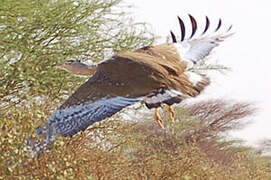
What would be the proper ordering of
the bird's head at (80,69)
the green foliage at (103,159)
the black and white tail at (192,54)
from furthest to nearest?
the bird's head at (80,69) → the black and white tail at (192,54) → the green foliage at (103,159)

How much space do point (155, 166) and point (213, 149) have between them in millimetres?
8041

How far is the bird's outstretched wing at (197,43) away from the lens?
479 cm

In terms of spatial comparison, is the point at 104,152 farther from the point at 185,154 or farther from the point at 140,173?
the point at 185,154

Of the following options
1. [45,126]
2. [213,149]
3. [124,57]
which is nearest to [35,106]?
[45,126]

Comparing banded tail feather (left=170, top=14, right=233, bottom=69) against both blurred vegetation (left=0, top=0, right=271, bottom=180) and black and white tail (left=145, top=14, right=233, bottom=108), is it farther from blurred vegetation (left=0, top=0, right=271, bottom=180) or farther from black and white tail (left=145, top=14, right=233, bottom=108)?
blurred vegetation (left=0, top=0, right=271, bottom=180)

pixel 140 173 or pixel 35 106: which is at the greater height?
pixel 35 106

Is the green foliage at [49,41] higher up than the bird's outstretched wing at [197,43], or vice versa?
the bird's outstretched wing at [197,43]

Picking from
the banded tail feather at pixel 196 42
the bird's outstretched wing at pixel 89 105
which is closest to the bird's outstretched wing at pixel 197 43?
the banded tail feather at pixel 196 42

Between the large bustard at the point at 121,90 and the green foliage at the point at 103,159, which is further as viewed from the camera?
the large bustard at the point at 121,90

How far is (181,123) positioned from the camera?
11688mm

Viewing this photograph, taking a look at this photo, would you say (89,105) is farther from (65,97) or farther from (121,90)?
(65,97)

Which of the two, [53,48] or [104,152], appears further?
[53,48]

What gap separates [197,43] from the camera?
4.97 meters

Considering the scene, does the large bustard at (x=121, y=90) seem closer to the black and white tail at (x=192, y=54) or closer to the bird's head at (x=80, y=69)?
the black and white tail at (x=192, y=54)
